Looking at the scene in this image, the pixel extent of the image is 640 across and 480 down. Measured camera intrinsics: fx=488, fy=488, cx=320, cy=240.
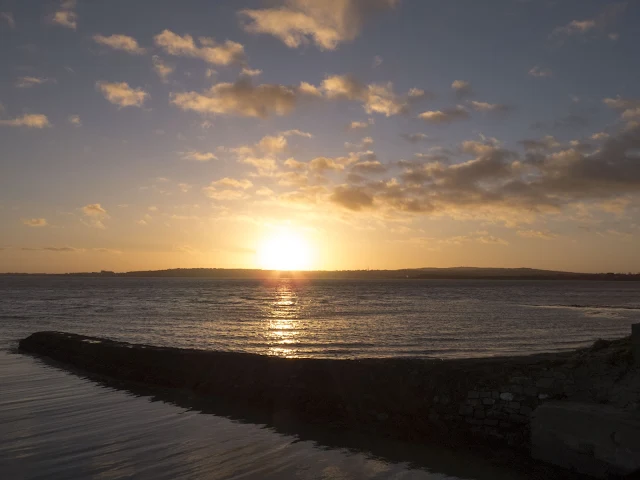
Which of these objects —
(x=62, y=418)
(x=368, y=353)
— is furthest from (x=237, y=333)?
(x=62, y=418)

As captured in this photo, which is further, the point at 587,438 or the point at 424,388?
the point at 424,388

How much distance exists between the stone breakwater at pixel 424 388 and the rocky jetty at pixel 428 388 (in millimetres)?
18

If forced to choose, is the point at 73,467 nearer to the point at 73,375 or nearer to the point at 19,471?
the point at 19,471

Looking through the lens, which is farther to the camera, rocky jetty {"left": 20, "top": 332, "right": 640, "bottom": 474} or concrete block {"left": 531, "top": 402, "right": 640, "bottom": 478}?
rocky jetty {"left": 20, "top": 332, "right": 640, "bottom": 474}

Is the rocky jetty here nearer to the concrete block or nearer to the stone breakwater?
the stone breakwater

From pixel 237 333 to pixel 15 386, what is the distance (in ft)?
51.2

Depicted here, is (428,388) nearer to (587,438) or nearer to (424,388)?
(424,388)

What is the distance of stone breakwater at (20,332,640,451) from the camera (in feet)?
28.7

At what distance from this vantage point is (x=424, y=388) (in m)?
10.2

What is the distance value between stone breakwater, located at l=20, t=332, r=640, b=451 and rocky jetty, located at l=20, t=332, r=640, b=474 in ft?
0.06

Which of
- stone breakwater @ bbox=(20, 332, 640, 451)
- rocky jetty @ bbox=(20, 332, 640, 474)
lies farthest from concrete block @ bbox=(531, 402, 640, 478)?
stone breakwater @ bbox=(20, 332, 640, 451)

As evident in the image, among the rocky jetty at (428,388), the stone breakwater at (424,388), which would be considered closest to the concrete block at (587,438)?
the rocky jetty at (428,388)

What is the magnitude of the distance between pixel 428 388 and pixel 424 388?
85mm

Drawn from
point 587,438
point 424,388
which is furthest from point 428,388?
point 587,438
